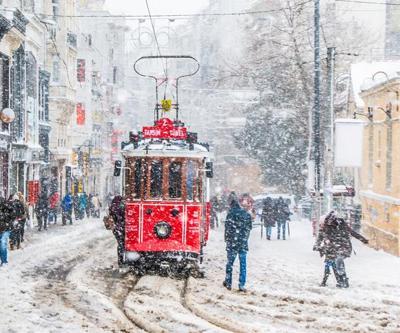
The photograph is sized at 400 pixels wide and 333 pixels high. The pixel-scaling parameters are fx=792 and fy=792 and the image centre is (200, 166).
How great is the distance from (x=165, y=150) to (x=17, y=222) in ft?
20.2

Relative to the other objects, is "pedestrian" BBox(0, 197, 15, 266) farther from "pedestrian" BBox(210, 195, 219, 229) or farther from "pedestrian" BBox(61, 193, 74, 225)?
"pedestrian" BBox(210, 195, 219, 229)

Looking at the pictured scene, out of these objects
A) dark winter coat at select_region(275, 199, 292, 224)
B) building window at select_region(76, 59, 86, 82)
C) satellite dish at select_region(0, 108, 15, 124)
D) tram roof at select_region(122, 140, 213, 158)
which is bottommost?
dark winter coat at select_region(275, 199, 292, 224)

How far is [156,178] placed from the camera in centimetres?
1642

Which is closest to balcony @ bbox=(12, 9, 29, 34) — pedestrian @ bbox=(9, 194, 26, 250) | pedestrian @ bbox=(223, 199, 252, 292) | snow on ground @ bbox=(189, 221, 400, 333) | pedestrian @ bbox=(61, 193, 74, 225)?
pedestrian @ bbox=(61, 193, 74, 225)

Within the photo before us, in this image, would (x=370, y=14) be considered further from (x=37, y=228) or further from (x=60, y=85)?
(x=37, y=228)

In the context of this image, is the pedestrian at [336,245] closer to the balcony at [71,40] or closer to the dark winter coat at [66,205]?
the dark winter coat at [66,205]

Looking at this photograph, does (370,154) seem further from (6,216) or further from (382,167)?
(6,216)

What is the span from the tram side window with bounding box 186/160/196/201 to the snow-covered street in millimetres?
1709

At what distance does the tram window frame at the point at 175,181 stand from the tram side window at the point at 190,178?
12 centimetres

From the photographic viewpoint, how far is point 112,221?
1786 cm

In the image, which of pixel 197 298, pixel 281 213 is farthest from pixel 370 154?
pixel 197 298

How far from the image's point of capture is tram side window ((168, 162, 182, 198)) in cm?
1638

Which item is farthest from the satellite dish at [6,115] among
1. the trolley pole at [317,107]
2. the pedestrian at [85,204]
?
the trolley pole at [317,107]

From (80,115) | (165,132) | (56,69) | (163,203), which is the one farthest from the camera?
(80,115)
